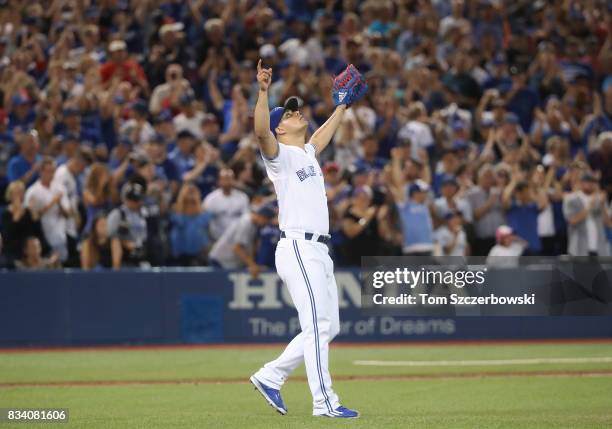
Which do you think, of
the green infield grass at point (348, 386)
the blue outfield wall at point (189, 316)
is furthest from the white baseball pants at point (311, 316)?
the blue outfield wall at point (189, 316)

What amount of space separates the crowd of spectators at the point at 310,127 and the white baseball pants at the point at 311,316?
7.96 meters

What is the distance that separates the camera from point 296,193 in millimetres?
9609

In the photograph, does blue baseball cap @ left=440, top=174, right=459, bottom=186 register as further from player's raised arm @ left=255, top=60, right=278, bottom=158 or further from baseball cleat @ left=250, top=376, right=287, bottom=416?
player's raised arm @ left=255, top=60, right=278, bottom=158

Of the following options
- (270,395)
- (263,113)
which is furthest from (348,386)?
(263,113)

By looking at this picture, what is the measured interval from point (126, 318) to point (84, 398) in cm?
600

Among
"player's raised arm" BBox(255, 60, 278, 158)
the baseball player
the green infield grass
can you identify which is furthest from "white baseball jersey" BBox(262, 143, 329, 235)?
the green infield grass

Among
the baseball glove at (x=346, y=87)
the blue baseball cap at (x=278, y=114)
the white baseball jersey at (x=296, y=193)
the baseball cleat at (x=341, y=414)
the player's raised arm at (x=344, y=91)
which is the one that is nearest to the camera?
the baseball cleat at (x=341, y=414)

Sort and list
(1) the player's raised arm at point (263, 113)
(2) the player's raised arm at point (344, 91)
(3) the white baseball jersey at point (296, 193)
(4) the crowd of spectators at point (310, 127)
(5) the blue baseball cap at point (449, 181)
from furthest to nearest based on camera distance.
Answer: (5) the blue baseball cap at point (449, 181)
(4) the crowd of spectators at point (310, 127)
(2) the player's raised arm at point (344, 91)
(3) the white baseball jersey at point (296, 193)
(1) the player's raised arm at point (263, 113)

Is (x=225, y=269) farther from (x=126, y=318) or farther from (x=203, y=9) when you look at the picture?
(x=203, y=9)

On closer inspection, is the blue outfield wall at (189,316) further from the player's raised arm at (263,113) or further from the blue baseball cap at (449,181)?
the player's raised arm at (263,113)

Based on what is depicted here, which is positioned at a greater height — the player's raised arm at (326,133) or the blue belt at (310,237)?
the player's raised arm at (326,133)

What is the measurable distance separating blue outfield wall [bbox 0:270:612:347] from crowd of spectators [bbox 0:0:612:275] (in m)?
0.38

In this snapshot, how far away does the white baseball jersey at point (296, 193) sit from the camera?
31.5ft

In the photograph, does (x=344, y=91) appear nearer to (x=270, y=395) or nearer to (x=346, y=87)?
(x=346, y=87)
